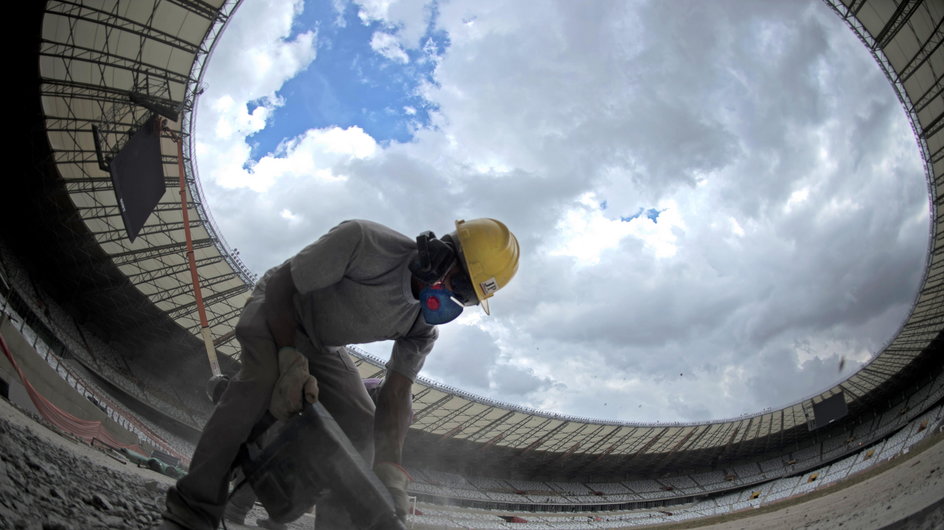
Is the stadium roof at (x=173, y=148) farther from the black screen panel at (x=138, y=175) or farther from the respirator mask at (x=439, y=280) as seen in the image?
the respirator mask at (x=439, y=280)

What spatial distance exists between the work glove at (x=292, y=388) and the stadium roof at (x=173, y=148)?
46.8 ft

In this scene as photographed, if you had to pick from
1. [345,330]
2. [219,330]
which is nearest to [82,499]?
[345,330]

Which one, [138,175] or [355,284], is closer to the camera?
[355,284]

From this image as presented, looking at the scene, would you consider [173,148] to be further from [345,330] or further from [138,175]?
[345,330]

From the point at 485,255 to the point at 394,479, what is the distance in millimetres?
1178

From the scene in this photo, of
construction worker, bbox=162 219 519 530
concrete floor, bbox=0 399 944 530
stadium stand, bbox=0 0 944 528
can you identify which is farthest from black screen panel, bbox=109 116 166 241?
construction worker, bbox=162 219 519 530

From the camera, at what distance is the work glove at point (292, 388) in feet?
6.51

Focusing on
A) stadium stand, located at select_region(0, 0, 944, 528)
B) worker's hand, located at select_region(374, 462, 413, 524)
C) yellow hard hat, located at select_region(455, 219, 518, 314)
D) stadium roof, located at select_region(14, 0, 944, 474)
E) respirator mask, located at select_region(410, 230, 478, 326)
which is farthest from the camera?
stadium stand, located at select_region(0, 0, 944, 528)

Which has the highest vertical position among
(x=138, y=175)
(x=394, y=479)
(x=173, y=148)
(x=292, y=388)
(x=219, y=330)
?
(x=173, y=148)

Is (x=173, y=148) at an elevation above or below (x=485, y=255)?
above

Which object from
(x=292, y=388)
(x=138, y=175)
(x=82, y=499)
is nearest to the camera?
(x=292, y=388)

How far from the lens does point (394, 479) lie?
2.24 m

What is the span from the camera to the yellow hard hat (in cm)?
242

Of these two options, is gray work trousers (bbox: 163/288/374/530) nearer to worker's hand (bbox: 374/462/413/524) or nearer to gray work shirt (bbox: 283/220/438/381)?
gray work shirt (bbox: 283/220/438/381)
